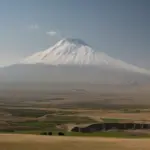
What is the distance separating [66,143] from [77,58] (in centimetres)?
203

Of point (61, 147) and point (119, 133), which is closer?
point (61, 147)

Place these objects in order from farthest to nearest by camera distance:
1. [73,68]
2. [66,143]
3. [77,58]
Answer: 1. [77,58]
2. [73,68]
3. [66,143]

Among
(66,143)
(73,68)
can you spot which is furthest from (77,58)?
(66,143)

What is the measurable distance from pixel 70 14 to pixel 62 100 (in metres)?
1.89

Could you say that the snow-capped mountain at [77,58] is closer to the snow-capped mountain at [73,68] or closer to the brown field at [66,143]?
the snow-capped mountain at [73,68]

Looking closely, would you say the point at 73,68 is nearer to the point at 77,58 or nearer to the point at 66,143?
the point at 77,58

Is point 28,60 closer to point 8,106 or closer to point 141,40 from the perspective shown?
point 8,106

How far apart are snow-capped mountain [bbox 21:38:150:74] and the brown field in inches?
62.4

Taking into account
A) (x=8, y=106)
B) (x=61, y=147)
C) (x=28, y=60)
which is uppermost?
(x=28, y=60)

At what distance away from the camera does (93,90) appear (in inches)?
357

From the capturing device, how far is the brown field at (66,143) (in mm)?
8094

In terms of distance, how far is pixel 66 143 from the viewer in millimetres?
8305

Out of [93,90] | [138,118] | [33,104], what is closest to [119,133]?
[138,118]

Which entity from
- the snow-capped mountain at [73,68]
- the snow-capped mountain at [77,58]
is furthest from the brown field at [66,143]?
the snow-capped mountain at [77,58]
